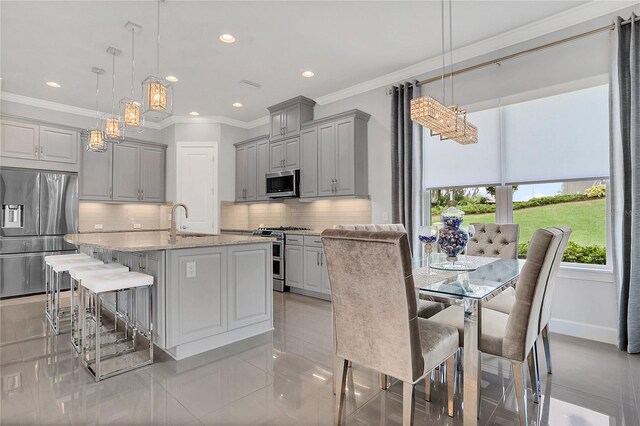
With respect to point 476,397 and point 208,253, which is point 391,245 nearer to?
point 476,397

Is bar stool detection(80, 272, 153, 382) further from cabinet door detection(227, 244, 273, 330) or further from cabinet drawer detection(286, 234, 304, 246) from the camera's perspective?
cabinet drawer detection(286, 234, 304, 246)

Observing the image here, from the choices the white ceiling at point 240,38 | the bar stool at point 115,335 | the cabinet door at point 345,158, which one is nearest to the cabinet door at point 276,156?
the white ceiling at point 240,38

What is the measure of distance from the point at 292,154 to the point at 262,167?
2.94 feet

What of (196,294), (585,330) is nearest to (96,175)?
(196,294)

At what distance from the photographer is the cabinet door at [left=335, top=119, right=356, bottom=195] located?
4602mm

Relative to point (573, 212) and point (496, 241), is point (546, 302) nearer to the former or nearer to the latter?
point (496, 241)

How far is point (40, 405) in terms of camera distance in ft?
6.68

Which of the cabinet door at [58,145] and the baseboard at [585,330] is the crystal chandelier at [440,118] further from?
the cabinet door at [58,145]

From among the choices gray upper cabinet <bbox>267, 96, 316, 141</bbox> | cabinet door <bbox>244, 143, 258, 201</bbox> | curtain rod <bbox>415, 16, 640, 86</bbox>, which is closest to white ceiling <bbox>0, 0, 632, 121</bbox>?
curtain rod <bbox>415, 16, 640, 86</bbox>

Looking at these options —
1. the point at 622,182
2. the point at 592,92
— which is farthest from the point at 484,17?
the point at 622,182

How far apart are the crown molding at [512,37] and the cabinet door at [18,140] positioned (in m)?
4.92

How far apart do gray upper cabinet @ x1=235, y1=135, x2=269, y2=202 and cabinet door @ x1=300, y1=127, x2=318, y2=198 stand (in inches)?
38.7

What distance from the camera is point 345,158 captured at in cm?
467

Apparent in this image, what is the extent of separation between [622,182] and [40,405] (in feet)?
15.2
